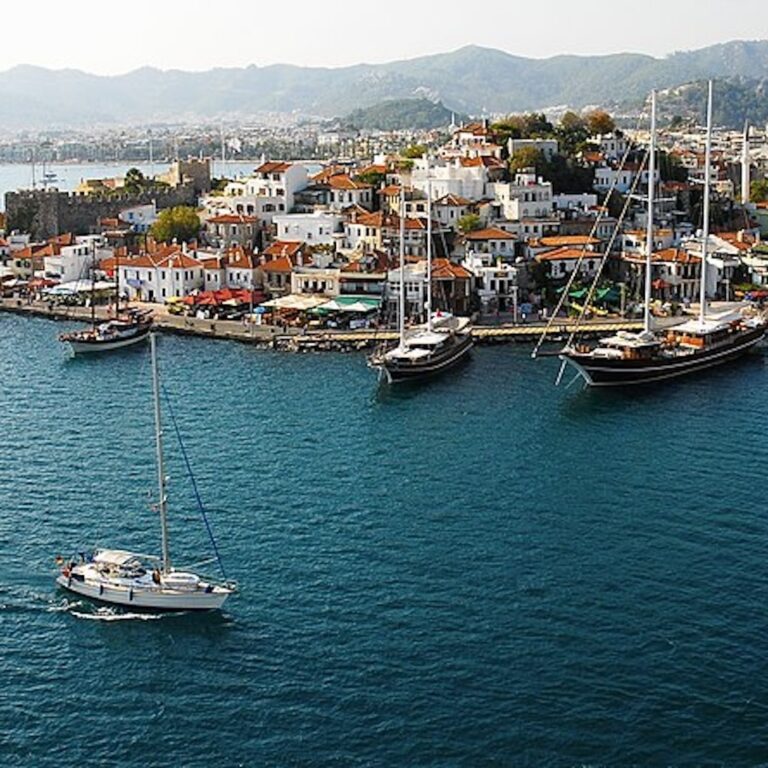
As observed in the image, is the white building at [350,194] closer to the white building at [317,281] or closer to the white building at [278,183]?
the white building at [278,183]

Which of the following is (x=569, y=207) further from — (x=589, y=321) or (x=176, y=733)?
(x=176, y=733)

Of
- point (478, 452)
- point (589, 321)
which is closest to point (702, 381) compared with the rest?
point (589, 321)

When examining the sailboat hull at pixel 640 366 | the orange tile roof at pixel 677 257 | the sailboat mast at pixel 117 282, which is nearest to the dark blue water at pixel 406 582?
the sailboat hull at pixel 640 366

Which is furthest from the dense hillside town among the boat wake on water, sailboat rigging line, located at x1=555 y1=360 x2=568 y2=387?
the boat wake on water

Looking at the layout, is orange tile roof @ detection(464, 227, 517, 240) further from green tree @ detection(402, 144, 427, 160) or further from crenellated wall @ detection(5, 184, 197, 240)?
crenellated wall @ detection(5, 184, 197, 240)

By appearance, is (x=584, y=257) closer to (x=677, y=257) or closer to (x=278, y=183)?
(x=677, y=257)
